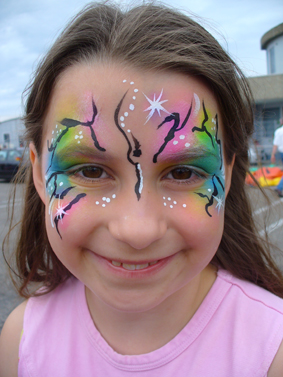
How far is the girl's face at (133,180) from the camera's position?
1.05 meters

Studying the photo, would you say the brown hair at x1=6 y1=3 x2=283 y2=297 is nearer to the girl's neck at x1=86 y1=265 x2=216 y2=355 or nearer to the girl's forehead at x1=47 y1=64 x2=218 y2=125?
the girl's forehead at x1=47 y1=64 x2=218 y2=125

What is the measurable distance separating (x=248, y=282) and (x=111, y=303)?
0.70m

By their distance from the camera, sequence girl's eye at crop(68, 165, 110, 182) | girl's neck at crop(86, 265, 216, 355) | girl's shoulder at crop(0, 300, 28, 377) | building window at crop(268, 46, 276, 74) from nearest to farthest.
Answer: girl's eye at crop(68, 165, 110, 182)
girl's neck at crop(86, 265, 216, 355)
girl's shoulder at crop(0, 300, 28, 377)
building window at crop(268, 46, 276, 74)

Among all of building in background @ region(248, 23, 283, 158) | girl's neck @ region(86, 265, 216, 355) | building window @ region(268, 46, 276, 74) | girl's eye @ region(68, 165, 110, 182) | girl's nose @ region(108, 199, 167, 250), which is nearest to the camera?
girl's nose @ region(108, 199, 167, 250)

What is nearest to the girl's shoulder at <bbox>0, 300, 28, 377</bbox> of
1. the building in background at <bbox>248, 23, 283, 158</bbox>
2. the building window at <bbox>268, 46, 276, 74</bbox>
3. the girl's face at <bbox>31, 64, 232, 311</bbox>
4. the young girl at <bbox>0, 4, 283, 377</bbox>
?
the young girl at <bbox>0, 4, 283, 377</bbox>

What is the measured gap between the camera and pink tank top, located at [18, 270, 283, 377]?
3.97 ft

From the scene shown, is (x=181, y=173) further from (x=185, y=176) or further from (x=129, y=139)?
(x=129, y=139)

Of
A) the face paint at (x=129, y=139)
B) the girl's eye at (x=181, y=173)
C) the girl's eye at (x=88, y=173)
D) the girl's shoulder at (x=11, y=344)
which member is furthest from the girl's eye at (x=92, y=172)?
the girl's shoulder at (x=11, y=344)

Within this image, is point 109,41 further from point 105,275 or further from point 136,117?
point 105,275

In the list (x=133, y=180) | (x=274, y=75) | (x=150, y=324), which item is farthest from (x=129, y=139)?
(x=274, y=75)

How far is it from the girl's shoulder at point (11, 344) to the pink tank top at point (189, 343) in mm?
42

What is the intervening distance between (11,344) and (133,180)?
39.4 inches

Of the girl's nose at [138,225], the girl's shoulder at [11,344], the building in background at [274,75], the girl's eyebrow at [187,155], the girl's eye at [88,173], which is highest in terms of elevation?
the building in background at [274,75]

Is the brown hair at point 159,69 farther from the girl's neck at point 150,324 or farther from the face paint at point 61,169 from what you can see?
the girl's neck at point 150,324
